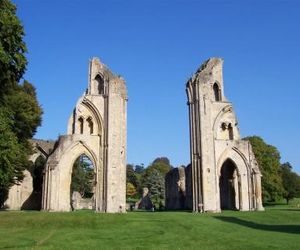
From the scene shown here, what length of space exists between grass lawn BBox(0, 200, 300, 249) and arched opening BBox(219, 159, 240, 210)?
9794 mm

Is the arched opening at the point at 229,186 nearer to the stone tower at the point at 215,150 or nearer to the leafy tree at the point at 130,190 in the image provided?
the stone tower at the point at 215,150

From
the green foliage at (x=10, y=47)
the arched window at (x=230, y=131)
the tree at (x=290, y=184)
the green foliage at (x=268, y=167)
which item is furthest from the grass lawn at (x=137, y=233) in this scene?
the tree at (x=290, y=184)

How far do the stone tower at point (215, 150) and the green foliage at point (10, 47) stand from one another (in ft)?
58.7

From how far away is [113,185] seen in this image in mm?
33000

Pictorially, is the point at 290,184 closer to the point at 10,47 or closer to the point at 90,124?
the point at 90,124

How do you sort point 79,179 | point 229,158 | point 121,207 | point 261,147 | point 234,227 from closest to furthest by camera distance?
1. point 234,227
2. point 121,207
3. point 229,158
4. point 261,147
5. point 79,179

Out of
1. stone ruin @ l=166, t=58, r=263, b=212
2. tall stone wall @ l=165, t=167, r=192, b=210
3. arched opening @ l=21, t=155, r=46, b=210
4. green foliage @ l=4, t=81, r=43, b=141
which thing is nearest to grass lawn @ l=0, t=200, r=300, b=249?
stone ruin @ l=166, t=58, r=263, b=212

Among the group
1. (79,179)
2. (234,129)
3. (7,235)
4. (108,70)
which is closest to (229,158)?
(234,129)

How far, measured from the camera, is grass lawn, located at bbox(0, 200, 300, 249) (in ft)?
47.6

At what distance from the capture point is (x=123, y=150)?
112ft

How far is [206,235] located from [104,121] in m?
18.9

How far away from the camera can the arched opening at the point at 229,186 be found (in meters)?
36.1

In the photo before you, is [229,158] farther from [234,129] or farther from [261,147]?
[261,147]

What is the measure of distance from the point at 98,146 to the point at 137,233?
1684 centimetres
